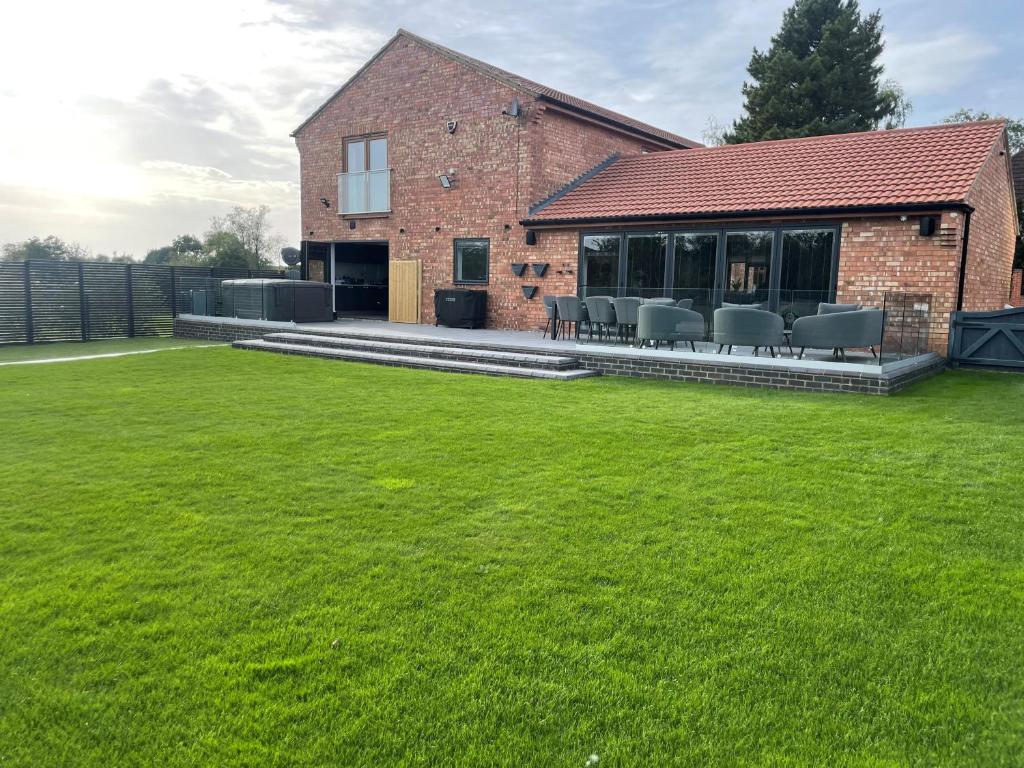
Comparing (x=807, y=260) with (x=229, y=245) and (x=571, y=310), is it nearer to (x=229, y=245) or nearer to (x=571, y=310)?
(x=571, y=310)

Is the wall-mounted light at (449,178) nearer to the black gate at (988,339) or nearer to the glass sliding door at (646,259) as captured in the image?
the glass sliding door at (646,259)

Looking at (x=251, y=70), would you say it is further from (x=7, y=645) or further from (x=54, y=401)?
(x=7, y=645)

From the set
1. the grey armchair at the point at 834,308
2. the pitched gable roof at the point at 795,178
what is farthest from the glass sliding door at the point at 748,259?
the grey armchair at the point at 834,308

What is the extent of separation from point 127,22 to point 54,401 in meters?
5.96

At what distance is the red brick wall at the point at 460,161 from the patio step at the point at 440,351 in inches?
166

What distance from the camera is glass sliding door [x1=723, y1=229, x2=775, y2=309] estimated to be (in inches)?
550

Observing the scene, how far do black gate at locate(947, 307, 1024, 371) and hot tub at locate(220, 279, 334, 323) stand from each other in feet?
45.5

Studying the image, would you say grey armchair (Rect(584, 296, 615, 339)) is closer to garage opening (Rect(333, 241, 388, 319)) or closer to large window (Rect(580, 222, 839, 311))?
large window (Rect(580, 222, 839, 311))

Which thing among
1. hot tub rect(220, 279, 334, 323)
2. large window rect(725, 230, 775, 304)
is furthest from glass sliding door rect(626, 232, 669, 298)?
hot tub rect(220, 279, 334, 323)

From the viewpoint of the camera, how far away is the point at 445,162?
18.7 metres

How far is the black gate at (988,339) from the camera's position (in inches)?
477

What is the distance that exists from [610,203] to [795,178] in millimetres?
3834

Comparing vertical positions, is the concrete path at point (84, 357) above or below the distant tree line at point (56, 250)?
below

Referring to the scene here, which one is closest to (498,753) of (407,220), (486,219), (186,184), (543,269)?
(543,269)
